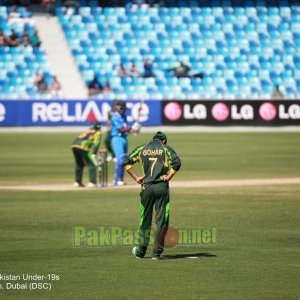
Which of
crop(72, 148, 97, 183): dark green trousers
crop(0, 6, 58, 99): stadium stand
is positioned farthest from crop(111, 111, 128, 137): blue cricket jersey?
crop(0, 6, 58, 99): stadium stand

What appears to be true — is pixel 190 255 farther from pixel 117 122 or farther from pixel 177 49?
pixel 177 49

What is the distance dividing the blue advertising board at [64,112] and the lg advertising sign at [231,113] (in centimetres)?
83

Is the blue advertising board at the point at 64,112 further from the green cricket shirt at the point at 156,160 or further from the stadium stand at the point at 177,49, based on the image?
the green cricket shirt at the point at 156,160

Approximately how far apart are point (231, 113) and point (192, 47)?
21.1ft

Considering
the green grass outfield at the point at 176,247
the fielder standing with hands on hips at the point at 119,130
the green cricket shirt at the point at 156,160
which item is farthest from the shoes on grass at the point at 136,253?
the fielder standing with hands on hips at the point at 119,130

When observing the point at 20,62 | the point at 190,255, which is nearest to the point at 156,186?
the point at 190,255

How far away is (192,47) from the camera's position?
52125 millimetres

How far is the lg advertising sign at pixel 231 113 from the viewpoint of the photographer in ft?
154

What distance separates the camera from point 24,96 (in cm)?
4681

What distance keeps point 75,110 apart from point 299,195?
24505 mm

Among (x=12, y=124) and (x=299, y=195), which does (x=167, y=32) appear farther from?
(x=299, y=195)

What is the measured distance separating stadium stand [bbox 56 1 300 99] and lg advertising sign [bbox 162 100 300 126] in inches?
51.9

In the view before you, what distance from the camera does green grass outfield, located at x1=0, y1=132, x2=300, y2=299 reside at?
487 inches

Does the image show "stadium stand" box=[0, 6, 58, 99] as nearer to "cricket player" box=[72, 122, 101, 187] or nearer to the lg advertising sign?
the lg advertising sign
